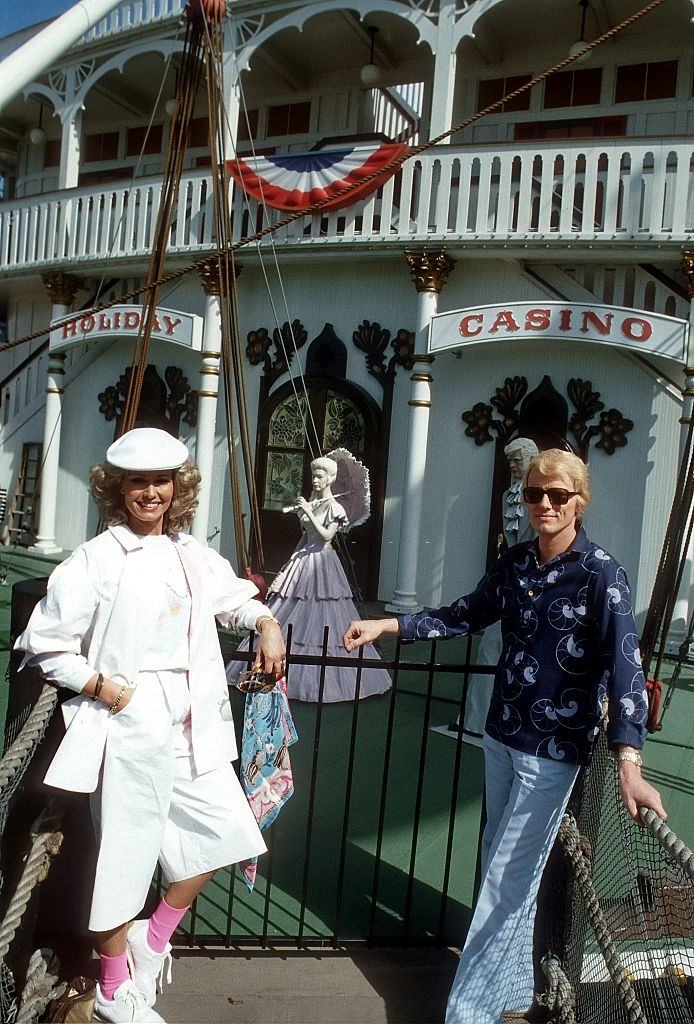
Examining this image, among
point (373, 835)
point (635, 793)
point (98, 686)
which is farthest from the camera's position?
point (373, 835)

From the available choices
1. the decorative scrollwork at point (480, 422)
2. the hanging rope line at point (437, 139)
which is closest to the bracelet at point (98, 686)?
the hanging rope line at point (437, 139)

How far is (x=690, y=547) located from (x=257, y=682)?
6583 mm

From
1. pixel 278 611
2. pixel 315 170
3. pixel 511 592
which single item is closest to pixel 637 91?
pixel 315 170

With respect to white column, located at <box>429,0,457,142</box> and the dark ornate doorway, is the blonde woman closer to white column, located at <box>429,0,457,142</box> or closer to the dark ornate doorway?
the dark ornate doorway

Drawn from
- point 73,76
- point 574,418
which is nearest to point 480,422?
point 574,418

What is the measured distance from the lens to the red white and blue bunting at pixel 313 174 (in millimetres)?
8898

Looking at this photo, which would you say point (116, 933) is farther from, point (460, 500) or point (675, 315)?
point (675, 315)

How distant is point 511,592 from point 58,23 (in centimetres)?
341

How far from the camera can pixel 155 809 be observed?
211cm

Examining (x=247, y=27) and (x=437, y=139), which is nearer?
(x=437, y=139)

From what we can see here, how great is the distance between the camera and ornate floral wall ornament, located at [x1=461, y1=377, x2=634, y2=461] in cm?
849

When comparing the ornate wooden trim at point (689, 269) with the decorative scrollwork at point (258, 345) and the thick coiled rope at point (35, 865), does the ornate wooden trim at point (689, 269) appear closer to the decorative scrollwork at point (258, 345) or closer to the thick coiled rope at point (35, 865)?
the decorative scrollwork at point (258, 345)

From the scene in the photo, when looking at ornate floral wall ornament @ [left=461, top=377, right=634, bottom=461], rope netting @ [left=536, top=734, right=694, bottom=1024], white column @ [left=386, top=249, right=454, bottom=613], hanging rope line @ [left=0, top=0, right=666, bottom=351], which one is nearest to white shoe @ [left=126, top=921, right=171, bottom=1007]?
rope netting @ [left=536, top=734, right=694, bottom=1024]

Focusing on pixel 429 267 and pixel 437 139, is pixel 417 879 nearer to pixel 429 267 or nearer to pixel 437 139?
pixel 437 139
